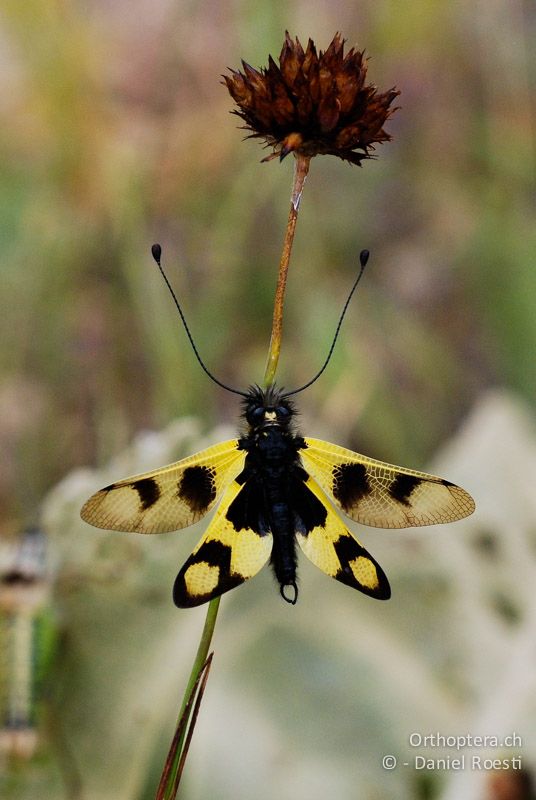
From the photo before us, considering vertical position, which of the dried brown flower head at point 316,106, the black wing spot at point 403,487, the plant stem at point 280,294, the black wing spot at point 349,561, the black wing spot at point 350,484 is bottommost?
the black wing spot at point 349,561

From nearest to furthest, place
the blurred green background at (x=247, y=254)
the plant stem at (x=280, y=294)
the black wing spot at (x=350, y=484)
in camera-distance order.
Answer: the plant stem at (x=280, y=294)
the black wing spot at (x=350, y=484)
the blurred green background at (x=247, y=254)

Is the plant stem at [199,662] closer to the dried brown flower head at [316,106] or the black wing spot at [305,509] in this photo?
the black wing spot at [305,509]

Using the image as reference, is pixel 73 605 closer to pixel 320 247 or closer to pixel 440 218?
pixel 320 247

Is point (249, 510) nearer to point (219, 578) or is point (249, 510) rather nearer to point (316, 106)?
point (219, 578)

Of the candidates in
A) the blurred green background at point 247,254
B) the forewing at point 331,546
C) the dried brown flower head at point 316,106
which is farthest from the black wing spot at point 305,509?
the blurred green background at point 247,254

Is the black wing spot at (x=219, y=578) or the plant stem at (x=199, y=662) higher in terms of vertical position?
the black wing spot at (x=219, y=578)

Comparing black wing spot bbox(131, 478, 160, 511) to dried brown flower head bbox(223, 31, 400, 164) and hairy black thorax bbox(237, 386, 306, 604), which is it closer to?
hairy black thorax bbox(237, 386, 306, 604)

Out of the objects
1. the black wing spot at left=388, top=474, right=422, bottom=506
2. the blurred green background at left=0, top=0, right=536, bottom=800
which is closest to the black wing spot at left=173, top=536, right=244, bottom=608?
the black wing spot at left=388, top=474, right=422, bottom=506
